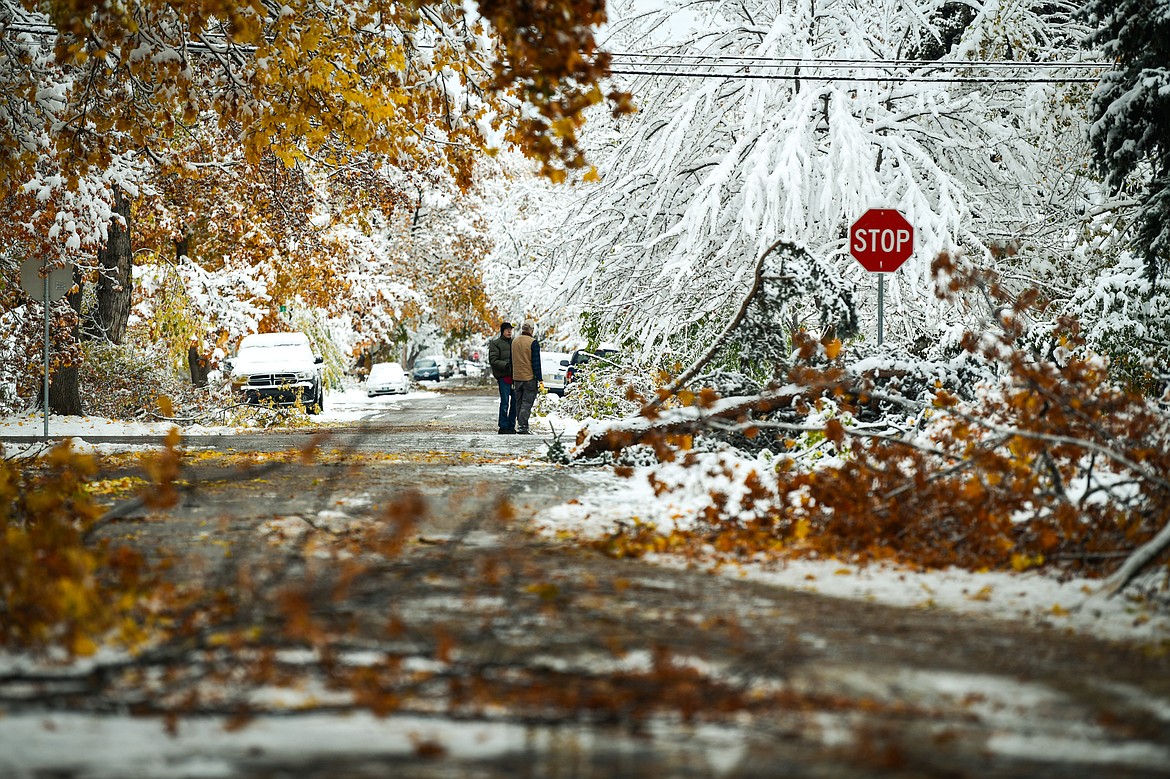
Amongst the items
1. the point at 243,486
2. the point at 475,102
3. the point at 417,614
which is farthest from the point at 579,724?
the point at 475,102

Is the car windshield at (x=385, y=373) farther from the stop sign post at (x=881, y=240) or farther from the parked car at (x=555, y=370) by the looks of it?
the stop sign post at (x=881, y=240)

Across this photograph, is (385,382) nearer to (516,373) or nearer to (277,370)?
(277,370)

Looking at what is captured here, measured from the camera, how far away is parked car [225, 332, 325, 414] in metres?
28.3

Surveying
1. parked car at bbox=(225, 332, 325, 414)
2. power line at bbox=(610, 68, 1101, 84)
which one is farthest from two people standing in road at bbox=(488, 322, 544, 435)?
parked car at bbox=(225, 332, 325, 414)

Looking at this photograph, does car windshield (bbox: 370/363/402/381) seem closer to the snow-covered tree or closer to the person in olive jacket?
the snow-covered tree

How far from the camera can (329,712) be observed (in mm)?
4402

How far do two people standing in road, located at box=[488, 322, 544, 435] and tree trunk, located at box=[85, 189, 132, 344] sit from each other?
9.04m

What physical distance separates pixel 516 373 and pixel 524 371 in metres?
0.14

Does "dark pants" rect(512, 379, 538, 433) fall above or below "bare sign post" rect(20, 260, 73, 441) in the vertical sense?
below

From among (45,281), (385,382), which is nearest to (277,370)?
(45,281)

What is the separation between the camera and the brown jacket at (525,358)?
19375 millimetres

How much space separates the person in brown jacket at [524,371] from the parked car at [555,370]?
1822cm

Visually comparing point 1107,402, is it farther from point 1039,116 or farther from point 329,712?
point 1039,116

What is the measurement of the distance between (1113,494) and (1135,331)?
28.2 feet
